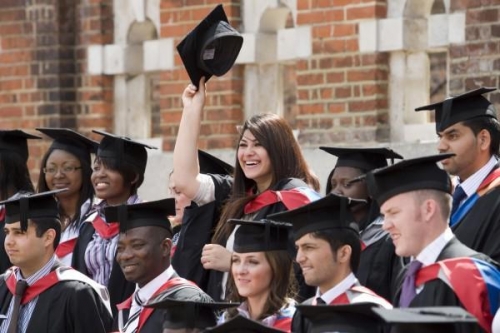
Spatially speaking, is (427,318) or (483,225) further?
(483,225)

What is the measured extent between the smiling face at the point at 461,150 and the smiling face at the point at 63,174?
297cm

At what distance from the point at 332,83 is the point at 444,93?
1.65m

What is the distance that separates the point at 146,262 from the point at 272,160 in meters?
0.87

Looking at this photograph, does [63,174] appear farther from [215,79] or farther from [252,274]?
[252,274]

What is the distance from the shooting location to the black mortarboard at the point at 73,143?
10.2 metres

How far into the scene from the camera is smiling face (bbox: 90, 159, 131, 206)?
9.57 meters

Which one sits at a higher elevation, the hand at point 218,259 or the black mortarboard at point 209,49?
the black mortarboard at point 209,49

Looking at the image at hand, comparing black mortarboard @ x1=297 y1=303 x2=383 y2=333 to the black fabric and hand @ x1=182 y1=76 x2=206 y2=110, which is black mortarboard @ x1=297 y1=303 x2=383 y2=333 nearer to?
the black fabric

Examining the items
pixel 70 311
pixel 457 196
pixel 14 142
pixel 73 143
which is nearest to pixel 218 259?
pixel 70 311

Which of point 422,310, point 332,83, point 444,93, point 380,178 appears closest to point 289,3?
point 332,83

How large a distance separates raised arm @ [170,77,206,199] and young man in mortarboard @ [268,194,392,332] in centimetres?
141

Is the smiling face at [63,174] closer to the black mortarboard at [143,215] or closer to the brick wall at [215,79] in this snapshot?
the black mortarboard at [143,215]

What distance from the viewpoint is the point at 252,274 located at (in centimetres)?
760

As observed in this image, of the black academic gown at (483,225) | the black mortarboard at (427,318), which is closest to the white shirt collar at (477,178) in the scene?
the black academic gown at (483,225)
